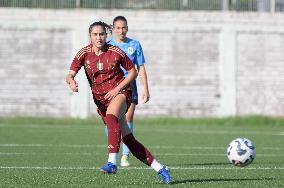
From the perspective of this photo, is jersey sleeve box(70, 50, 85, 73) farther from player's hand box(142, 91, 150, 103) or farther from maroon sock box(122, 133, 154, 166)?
player's hand box(142, 91, 150, 103)

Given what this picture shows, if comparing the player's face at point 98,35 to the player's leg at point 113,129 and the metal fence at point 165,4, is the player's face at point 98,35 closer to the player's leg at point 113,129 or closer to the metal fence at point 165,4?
the player's leg at point 113,129

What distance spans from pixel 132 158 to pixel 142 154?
17.4 ft

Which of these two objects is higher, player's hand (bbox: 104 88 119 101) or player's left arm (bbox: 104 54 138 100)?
player's left arm (bbox: 104 54 138 100)

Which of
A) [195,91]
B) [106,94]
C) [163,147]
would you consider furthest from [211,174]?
[195,91]

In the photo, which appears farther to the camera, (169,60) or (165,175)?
(169,60)

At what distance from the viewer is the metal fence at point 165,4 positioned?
3173 centimetres

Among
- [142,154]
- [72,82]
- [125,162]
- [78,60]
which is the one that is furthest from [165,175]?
[125,162]

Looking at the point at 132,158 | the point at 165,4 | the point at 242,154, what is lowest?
the point at 132,158

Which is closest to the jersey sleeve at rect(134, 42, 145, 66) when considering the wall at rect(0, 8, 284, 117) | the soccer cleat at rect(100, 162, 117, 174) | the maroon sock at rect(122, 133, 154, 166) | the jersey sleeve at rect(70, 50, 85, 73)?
the jersey sleeve at rect(70, 50, 85, 73)

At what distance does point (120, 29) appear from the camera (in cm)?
1432

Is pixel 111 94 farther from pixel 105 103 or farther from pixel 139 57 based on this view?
pixel 139 57

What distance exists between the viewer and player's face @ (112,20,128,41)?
46.6 feet

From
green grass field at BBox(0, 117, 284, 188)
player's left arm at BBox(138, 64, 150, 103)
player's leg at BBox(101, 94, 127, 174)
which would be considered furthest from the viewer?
player's left arm at BBox(138, 64, 150, 103)

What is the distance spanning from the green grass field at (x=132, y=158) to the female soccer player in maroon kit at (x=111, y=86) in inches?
15.4
